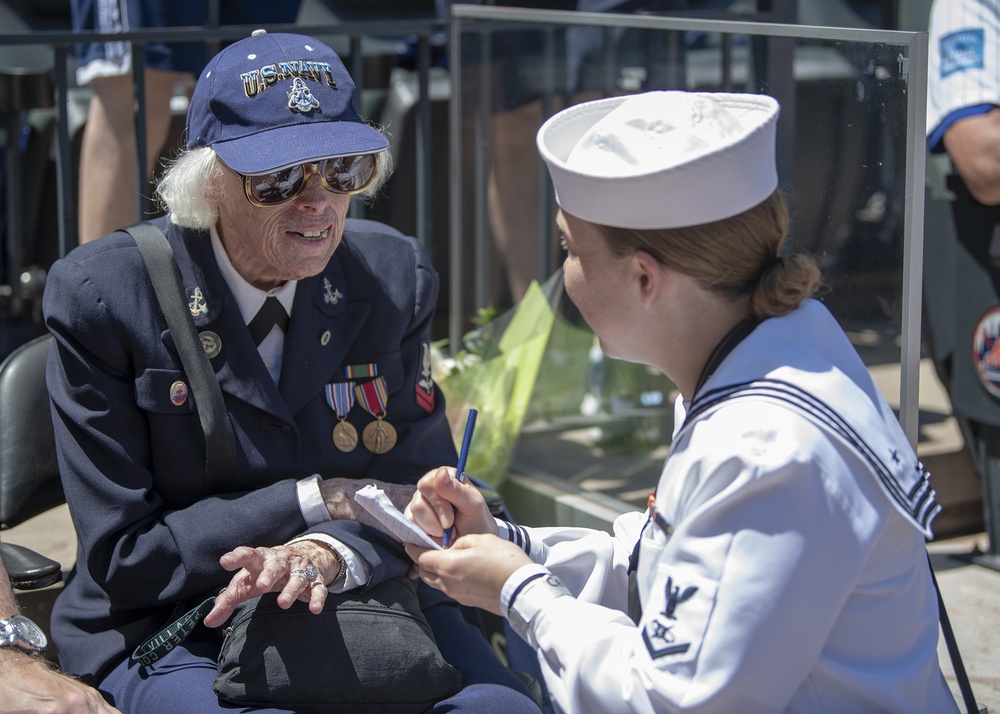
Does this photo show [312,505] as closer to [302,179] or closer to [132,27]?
[302,179]

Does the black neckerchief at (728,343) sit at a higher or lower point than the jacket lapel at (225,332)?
higher

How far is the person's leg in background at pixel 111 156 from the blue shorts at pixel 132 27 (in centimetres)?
5

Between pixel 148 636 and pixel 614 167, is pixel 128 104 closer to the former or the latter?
pixel 148 636

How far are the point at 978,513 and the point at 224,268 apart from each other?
3136 mm

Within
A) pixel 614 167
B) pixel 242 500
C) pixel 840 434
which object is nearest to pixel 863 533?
pixel 840 434

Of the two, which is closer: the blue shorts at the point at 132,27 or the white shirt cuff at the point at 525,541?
the white shirt cuff at the point at 525,541

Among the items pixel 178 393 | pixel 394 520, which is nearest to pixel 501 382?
pixel 178 393

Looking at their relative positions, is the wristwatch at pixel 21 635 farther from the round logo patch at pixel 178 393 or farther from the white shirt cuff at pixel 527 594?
the white shirt cuff at pixel 527 594

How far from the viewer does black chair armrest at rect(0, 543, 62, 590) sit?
2205 millimetres

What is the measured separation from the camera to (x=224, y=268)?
2369mm

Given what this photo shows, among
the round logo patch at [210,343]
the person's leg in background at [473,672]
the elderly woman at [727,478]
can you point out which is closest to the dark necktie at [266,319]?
the round logo patch at [210,343]

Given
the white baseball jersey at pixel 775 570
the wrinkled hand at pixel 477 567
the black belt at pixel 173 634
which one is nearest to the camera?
the white baseball jersey at pixel 775 570

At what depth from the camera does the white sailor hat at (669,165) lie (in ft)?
5.10

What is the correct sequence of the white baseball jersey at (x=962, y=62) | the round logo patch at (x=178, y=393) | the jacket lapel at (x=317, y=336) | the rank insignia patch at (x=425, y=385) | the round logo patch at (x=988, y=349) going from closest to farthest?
1. the round logo patch at (x=178, y=393)
2. the jacket lapel at (x=317, y=336)
3. the rank insignia patch at (x=425, y=385)
4. the white baseball jersey at (x=962, y=62)
5. the round logo patch at (x=988, y=349)
